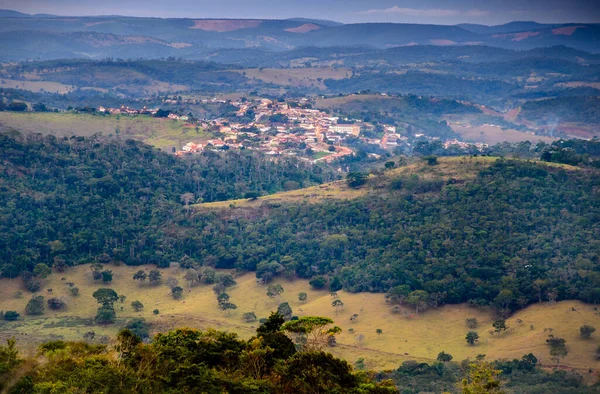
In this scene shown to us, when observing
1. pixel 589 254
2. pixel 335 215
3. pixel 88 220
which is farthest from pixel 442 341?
pixel 88 220

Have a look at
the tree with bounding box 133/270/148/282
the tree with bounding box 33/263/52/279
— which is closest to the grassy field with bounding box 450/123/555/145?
the tree with bounding box 133/270/148/282

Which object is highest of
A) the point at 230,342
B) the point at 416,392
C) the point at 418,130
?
the point at 230,342

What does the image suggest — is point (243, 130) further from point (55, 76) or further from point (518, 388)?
point (55, 76)

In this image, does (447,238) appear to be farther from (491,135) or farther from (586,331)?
(491,135)

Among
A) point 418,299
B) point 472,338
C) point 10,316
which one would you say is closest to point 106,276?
point 10,316

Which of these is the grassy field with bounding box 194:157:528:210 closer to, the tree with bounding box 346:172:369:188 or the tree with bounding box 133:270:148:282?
the tree with bounding box 346:172:369:188

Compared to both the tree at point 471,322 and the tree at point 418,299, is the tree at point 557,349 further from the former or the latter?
the tree at point 418,299
